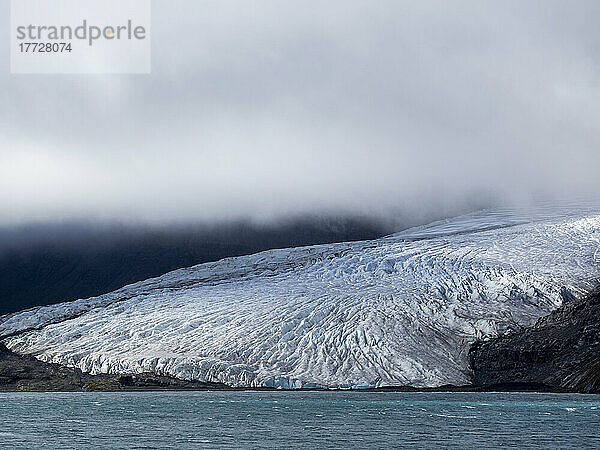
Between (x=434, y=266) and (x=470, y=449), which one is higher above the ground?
(x=434, y=266)

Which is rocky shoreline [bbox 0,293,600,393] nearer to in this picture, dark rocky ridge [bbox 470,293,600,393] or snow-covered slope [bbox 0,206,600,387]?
dark rocky ridge [bbox 470,293,600,393]

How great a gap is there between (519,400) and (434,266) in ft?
94.4

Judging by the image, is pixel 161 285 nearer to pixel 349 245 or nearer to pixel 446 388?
pixel 349 245

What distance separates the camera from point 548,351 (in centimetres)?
9531

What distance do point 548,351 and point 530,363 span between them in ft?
8.08

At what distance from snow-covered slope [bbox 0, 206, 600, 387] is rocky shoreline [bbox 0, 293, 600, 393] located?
1316mm

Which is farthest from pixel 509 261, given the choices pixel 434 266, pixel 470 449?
pixel 470 449

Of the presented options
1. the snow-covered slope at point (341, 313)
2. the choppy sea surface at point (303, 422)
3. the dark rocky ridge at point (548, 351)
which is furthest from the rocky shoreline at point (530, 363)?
the choppy sea surface at point (303, 422)

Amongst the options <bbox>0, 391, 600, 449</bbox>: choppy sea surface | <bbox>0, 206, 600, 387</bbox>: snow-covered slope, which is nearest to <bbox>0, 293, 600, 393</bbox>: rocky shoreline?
<bbox>0, 206, 600, 387</bbox>: snow-covered slope

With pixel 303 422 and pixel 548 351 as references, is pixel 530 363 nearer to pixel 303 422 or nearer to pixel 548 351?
pixel 548 351

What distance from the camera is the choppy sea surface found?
1652 inches

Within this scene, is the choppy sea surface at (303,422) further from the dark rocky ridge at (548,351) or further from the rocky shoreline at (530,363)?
the dark rocky ridge at (548,351)

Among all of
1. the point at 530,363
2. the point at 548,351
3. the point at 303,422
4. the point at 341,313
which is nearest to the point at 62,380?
the point at 341,313

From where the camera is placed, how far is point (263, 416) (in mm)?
57375
